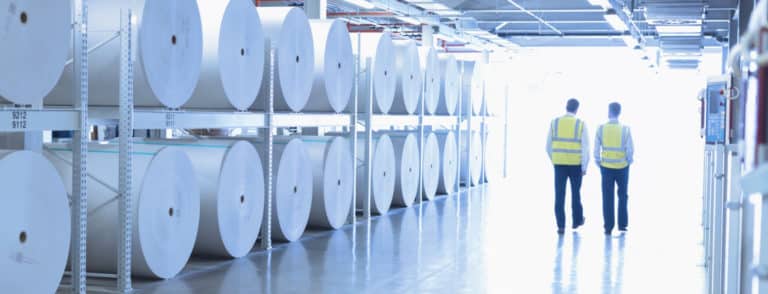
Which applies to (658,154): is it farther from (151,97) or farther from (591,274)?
(151,97)


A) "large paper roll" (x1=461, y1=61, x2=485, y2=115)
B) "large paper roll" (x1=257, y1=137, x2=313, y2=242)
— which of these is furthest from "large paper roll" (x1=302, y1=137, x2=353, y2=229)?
"large paper roll" (x1=461, y1=61, x2=485, y2=115)

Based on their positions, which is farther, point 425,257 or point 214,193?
point 425,257

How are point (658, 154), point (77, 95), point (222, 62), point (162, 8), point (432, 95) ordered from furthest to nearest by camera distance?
point (658, 154), point (432, 95), point (222, 62), point (162, 8), point (77, 95)

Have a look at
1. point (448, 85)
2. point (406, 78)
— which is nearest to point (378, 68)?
point (406, 78)

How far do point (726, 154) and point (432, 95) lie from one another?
965 cm

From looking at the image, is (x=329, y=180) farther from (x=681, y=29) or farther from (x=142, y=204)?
(x=681, y=29)

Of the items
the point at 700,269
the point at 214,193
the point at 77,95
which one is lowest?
the point at 700,269

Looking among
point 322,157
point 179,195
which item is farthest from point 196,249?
point 322,157

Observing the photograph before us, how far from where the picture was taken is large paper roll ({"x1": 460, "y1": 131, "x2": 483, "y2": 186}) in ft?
58.2

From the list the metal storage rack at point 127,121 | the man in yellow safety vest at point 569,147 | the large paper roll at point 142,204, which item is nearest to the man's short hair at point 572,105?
the man in yellow safety vest at point 569,147

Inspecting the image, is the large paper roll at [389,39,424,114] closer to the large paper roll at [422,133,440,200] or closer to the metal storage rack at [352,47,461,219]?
the metal storage rack at [352,47,461,219]

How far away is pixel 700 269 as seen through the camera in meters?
8.37

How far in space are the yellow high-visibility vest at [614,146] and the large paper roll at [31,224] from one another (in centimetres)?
638

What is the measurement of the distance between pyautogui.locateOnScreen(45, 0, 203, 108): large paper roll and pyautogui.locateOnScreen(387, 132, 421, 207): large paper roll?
6.35m
